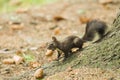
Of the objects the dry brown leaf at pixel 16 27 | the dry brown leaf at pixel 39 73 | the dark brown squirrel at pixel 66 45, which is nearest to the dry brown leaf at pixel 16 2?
the dry brown leaf at pixel 16 27

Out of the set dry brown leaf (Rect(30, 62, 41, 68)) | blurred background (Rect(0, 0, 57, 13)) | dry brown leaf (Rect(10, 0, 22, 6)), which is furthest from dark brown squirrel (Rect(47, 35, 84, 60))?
dry brown leaf (Rect(10, 0, 22, 6))

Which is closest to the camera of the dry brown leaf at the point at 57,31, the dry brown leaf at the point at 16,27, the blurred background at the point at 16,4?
the dry brown leaf at the point at 57,31

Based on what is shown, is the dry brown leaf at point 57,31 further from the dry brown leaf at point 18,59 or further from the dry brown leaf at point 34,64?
the dry brown leaf at point 34,64

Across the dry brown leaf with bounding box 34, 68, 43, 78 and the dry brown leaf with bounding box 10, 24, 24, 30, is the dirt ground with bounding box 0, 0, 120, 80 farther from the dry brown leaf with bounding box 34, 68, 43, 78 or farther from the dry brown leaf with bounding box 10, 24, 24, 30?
the dry brown leaf with bounding box 34, 68, 43, 78

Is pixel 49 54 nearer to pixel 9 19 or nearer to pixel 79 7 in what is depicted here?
pixel 9 19

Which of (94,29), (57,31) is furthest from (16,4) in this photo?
(94,29)

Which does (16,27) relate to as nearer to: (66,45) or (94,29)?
(94,29)

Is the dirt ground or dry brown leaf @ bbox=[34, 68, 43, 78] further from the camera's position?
the dirt ground

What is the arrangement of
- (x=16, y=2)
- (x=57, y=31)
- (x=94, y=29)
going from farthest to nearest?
(x=16, y=2) → (x=57, y=31) → (x=94, y=29)
